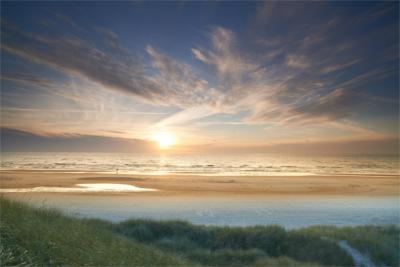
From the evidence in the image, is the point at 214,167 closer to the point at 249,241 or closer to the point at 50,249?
the point at 249,241

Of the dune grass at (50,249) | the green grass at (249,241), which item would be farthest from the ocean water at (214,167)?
the dune grass at (50,249)

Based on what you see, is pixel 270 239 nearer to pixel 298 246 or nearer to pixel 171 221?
pixel 298 246

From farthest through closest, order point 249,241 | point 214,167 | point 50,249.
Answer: point 214,167
point 249,241
point 50,249

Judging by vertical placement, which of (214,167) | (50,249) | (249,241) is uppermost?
(214,167)

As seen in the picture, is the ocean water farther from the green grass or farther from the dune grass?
the dune grass

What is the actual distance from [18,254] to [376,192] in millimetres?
40644

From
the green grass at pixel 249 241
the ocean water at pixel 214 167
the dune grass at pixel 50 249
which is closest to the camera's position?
the dune grass at pixel 50 249

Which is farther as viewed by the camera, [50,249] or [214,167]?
[214,167]

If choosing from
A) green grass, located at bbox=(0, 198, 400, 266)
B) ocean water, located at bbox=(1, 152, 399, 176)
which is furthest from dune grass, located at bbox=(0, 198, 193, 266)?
ocean water, located at bbox=(1, 152, 399, 176)

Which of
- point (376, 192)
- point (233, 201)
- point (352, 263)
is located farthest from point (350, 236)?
point (376, 192)

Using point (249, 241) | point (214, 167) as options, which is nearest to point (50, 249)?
point (249, 241)

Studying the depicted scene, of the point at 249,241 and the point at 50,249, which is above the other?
the point at 50,249

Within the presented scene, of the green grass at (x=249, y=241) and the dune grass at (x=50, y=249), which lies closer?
the dune grass at (x=50, y=249)

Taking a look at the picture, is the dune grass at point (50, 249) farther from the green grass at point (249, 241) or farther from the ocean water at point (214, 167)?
the ocean water at point (214, 167)
